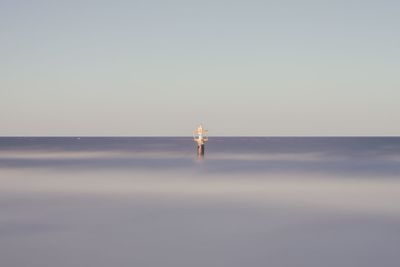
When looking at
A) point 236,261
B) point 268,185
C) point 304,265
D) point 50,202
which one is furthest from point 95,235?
point 268,185

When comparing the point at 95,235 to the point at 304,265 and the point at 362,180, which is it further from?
the point at 362,180

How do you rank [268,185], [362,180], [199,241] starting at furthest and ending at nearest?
[362,180], [268,185], [199,241]

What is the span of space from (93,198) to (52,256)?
1081 cm

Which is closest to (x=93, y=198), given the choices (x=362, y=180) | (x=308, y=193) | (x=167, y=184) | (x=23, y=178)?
(x=167, y=184)

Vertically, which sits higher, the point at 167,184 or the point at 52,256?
the point at 167,184

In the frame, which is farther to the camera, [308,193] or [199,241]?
[308,193]

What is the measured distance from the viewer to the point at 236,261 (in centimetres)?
1180

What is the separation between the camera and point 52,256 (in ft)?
40.0

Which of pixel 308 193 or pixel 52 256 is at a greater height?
pixel 308 193

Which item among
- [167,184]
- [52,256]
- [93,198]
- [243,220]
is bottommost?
[52,256]

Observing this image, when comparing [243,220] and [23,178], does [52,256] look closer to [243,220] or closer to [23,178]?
[243,220]

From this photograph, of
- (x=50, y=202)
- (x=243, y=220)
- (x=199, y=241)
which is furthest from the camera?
(x=50, y=202)

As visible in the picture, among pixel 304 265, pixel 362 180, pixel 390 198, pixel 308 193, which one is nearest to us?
pixel 304 265

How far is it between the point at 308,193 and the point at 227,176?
10.1m
